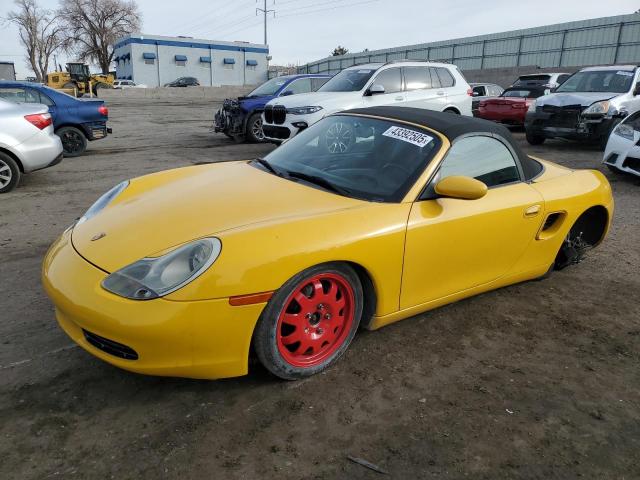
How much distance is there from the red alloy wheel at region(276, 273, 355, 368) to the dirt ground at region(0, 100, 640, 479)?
0.45 feet

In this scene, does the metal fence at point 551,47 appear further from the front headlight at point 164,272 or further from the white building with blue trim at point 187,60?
the white building with blue trim at point 187,60

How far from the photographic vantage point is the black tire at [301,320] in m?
2.37

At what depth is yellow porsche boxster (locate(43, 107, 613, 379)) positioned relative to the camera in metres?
2.24

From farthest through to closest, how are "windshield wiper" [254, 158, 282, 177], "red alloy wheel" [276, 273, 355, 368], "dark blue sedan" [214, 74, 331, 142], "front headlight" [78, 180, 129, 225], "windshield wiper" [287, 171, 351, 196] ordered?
"dark blue sedan" [214, 74, 331, 142] < "windshield wiper" [254, 158, 282, 177] < "front headlight" [78, 180, 129, 225] < "windshield wiper" [287, 171, 351, 196] < "red alloy wheel" [276, 273, 355, 368]

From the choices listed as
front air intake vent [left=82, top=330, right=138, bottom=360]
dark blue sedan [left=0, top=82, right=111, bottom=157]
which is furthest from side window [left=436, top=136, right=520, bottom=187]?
dark blue sedan [left=0, top=82, right=111, bottom=157]

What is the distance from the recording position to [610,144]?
7.79m

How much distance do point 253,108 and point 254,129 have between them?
1.62ft

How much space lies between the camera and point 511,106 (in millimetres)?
14055

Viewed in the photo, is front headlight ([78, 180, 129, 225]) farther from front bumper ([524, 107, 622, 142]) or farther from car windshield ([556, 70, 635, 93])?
car windshield ([556, 70, 635, 93])

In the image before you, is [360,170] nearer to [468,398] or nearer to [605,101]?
[468,398]

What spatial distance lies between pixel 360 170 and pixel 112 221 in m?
1.49

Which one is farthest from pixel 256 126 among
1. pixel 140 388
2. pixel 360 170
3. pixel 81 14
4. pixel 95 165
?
pixel 81 14

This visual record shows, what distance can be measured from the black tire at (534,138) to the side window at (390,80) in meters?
3.53

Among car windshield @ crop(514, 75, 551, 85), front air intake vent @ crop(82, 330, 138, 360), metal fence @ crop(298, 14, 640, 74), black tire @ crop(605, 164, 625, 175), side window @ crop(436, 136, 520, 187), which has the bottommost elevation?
front air intake vent @ crop(82, 330, 138, 360)
